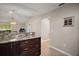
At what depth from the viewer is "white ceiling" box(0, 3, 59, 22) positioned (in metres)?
2.04

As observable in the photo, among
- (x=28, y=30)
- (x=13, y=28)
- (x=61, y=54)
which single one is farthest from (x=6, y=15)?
(x=61, y=54)

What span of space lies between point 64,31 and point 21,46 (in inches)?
31.2

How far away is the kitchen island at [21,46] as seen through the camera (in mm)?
2018

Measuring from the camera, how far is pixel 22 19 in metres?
2.12

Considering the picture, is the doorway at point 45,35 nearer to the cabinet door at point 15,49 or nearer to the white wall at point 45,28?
the white wall at point 45,28

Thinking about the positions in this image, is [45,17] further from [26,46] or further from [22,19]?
[26,46]

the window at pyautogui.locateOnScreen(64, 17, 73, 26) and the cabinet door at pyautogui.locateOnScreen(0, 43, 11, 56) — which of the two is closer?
the cabinet door at pyautogui.locateOnScreen(0, 43, 11, 56)

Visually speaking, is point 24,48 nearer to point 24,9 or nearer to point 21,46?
point 21,46

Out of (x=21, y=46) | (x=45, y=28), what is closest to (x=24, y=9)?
(x=45, y=28)

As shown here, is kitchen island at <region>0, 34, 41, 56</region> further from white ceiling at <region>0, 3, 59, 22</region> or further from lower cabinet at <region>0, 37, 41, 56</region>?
Answer: white ceiling at <region>0, 3, 59, 22</region>

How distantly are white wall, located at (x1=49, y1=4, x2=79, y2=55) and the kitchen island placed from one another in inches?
11.3


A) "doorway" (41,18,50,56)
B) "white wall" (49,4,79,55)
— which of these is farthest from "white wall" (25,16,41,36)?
"white wall" (49,4,79,55)

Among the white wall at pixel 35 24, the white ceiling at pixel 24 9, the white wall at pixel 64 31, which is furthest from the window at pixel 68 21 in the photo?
the white wall at pixel 35 24

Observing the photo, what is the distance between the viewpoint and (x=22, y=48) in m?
2.14
